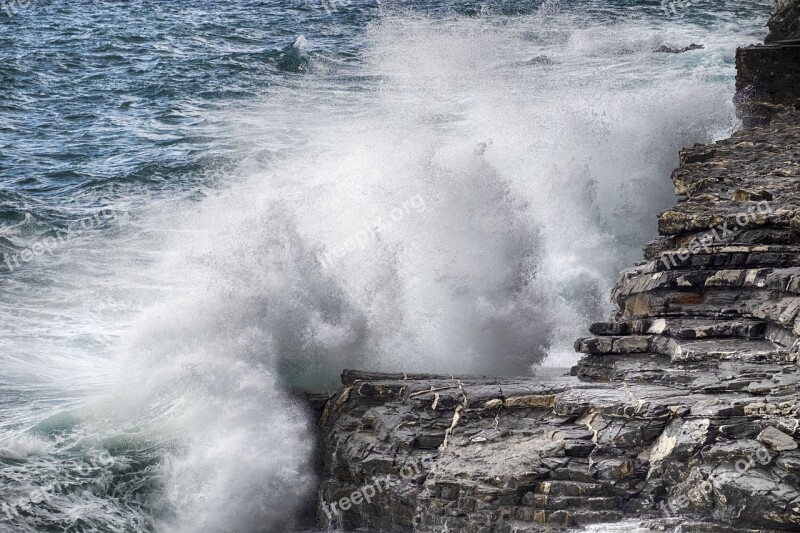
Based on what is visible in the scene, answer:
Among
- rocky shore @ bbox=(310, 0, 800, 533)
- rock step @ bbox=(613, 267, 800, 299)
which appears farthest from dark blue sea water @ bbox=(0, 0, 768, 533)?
rock step @ bbox=(613, 267, 800, 299)

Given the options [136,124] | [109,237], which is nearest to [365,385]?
[109,237]

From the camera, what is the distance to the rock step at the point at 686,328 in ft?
30.1

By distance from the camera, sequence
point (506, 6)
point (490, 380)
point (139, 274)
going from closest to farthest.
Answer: point (490, 380) → point (139, 274) → point (506, 6)

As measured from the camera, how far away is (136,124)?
2542 centimetres

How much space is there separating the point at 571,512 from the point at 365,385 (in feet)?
9.75

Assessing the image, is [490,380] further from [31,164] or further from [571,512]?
[31,164]

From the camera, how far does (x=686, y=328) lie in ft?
31.0
